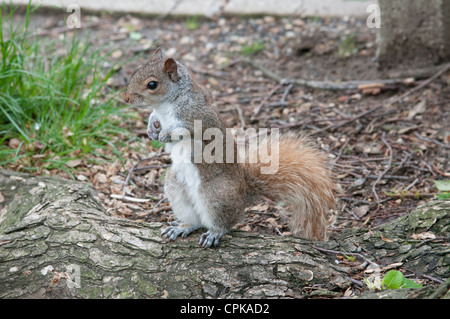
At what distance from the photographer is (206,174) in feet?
6.81

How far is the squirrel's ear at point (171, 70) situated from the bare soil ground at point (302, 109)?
545 millimetres

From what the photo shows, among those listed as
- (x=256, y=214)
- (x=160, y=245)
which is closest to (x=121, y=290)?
(x=160, y=245)

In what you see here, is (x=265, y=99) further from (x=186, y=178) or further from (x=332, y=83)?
(x=186, y=178)

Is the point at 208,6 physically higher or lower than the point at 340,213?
higher

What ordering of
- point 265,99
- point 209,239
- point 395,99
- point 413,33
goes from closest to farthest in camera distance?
point 209,239
point 395,99
point 413,33
point 265,99

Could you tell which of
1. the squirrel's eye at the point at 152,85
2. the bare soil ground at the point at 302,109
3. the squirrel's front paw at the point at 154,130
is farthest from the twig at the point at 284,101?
the squirrel's eye at the point at 152,85

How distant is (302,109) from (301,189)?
1377 millimetres

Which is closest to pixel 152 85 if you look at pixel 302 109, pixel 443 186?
pixel 443 186

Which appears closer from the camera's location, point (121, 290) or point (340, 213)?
point (121, 290)

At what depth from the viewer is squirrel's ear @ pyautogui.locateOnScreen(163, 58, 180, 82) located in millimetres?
2086

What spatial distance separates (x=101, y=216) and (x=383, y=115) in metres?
2.01

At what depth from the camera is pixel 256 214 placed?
2645 millimetres
